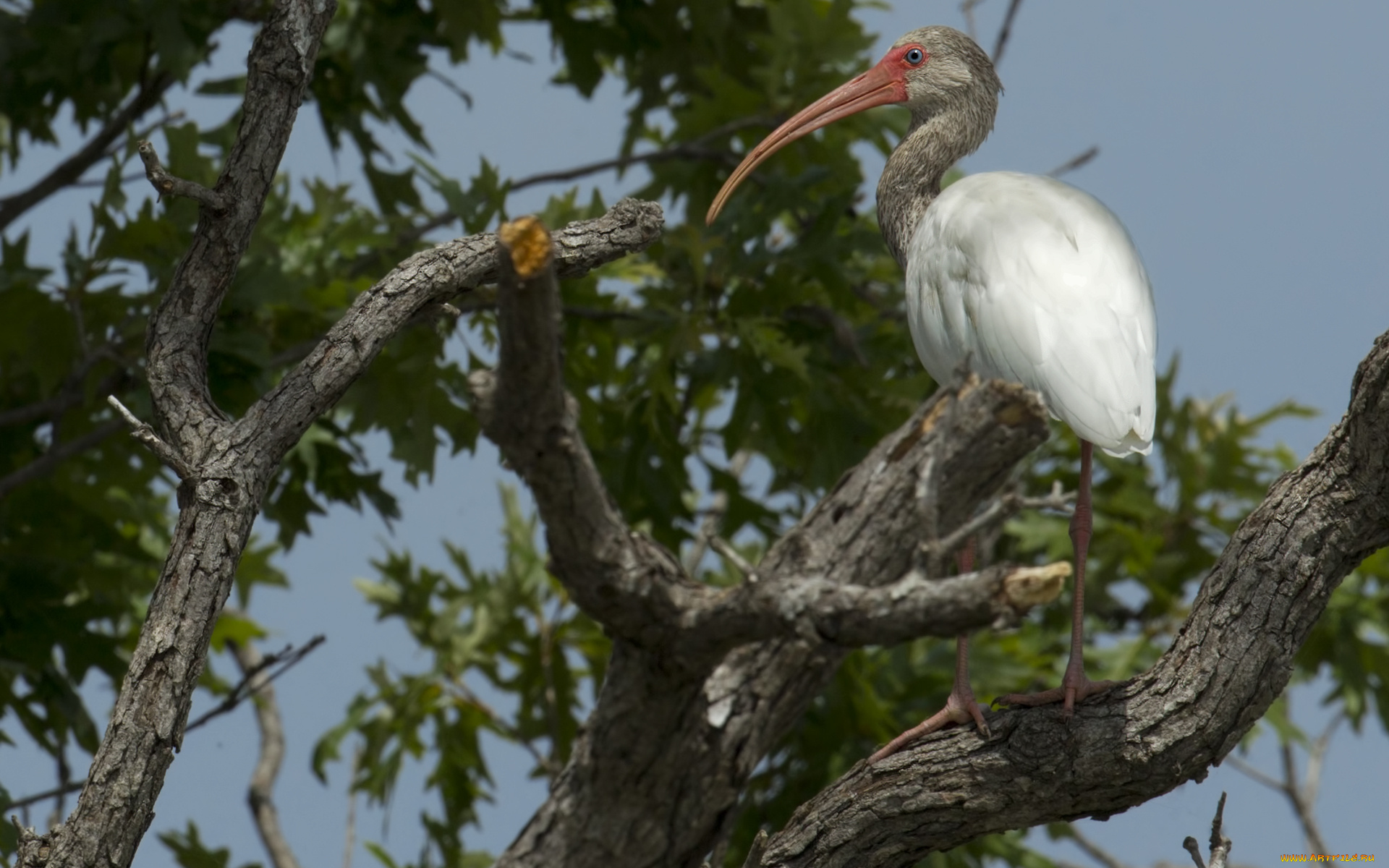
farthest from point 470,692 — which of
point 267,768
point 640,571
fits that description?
point 640,571

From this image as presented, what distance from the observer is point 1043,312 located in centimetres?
487

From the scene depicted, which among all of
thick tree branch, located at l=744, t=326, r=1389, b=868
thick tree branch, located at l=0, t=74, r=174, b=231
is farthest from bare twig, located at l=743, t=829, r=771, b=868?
thick tree branch, located at l=0, t=74, r=174, b=231

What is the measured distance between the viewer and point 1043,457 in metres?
8.52

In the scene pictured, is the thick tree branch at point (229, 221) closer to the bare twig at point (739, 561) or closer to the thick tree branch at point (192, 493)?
the thick tree branch at point (192, 493)

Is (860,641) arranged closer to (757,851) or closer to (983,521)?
(983,521)

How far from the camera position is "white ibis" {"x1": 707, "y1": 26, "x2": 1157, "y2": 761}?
15.3ft

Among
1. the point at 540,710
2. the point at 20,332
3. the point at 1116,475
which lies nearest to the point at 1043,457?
the point at 1116,475

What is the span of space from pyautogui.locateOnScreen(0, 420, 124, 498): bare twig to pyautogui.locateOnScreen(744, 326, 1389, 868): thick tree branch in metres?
2.85

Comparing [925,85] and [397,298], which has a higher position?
[925,85]

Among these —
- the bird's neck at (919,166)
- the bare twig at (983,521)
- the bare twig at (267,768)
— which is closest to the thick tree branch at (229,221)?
the bare twig at (983,521)

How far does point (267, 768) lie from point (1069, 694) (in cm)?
584

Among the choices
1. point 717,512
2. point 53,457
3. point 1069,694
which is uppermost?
point 717,512

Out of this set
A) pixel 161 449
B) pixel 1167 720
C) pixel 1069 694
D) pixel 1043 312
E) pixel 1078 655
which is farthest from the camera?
pixel 1043 312

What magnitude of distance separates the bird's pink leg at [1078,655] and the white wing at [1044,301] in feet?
1.11
